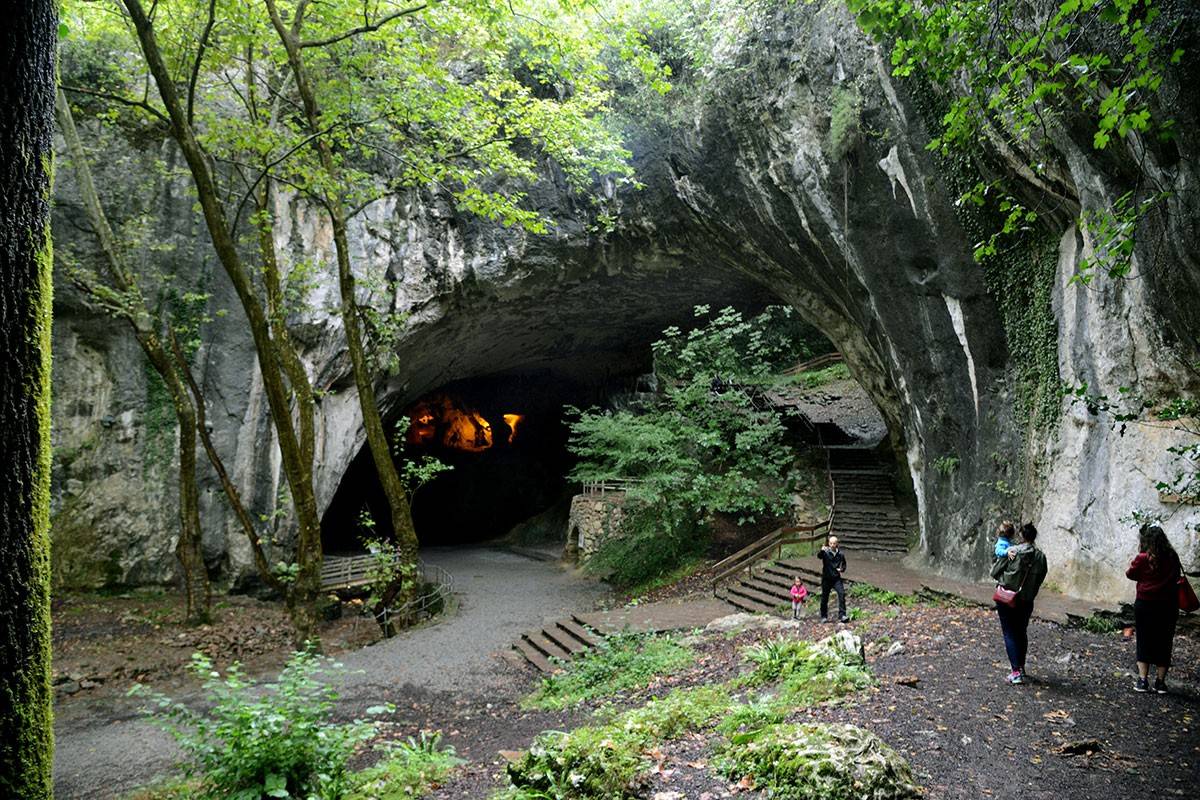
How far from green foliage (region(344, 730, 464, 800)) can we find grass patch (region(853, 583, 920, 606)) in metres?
7.72

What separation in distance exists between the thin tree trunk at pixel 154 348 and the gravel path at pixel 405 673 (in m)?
2.76

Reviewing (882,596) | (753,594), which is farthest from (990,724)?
(753,594)

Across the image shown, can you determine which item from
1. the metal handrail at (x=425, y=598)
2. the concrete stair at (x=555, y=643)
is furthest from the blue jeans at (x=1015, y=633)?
the metal handrail at (x=425, y=598)

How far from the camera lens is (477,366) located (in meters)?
25.3

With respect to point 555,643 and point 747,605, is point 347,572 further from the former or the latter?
point 747,605

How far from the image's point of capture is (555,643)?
11.0 meters

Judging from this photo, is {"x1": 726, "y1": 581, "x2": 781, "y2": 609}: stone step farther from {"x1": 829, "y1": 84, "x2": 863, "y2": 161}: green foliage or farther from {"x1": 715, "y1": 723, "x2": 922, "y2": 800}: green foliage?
{"x1": 829, "y1": 84, "x2": 863, "y2": 161}: green foliage

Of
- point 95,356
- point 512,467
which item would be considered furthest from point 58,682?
point 512,467

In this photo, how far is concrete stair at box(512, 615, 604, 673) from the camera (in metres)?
10.1

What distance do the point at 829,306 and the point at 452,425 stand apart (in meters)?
21.6

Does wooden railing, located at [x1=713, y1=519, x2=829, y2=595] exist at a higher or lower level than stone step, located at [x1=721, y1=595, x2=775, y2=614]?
higher

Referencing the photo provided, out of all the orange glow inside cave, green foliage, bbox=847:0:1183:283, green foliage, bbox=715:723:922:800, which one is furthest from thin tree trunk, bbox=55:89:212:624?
the orange glow inside cave

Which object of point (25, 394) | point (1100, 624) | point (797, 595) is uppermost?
point (25, 394)

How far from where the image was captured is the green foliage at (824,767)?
3188 mm
